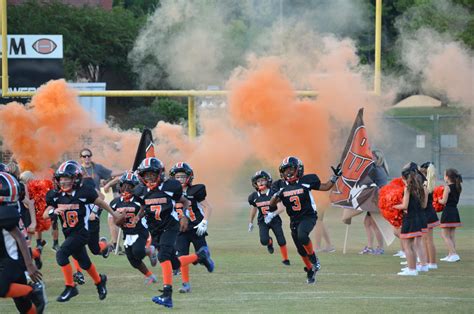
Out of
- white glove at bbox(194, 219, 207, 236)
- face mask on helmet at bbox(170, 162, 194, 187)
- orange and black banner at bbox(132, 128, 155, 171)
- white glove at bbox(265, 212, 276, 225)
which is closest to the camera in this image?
white glove at bbox(194, 219, 207, 236)

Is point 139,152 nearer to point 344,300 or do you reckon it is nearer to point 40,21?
point 344,300

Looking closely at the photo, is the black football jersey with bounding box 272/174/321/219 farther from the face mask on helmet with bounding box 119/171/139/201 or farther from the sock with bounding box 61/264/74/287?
the sock with bounding box 61/264/74/287

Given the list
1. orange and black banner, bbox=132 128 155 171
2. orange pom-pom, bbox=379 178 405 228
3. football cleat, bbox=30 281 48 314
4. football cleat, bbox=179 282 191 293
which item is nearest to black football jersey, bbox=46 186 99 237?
football cleat, bbox=179 282 191 293

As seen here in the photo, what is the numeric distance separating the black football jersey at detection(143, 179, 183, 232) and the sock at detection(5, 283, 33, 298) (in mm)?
2981

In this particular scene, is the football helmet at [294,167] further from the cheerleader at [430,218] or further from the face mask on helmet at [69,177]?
the face mask on helmet at [69,177]

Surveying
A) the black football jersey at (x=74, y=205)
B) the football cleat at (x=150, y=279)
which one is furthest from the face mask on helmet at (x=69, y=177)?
the football cleat at (x=150, y=279)

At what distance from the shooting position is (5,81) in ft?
74.8

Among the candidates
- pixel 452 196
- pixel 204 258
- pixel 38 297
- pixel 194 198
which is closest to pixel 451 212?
pixel 452 196

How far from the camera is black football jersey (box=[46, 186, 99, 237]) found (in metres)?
12.2

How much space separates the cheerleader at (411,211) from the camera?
47.2 feet

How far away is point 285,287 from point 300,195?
1.35 m

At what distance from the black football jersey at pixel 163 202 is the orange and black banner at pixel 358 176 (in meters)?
5.51

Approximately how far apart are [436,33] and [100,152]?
26.4 feet

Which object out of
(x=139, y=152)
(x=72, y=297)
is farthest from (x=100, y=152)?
(x=72, y=297)
